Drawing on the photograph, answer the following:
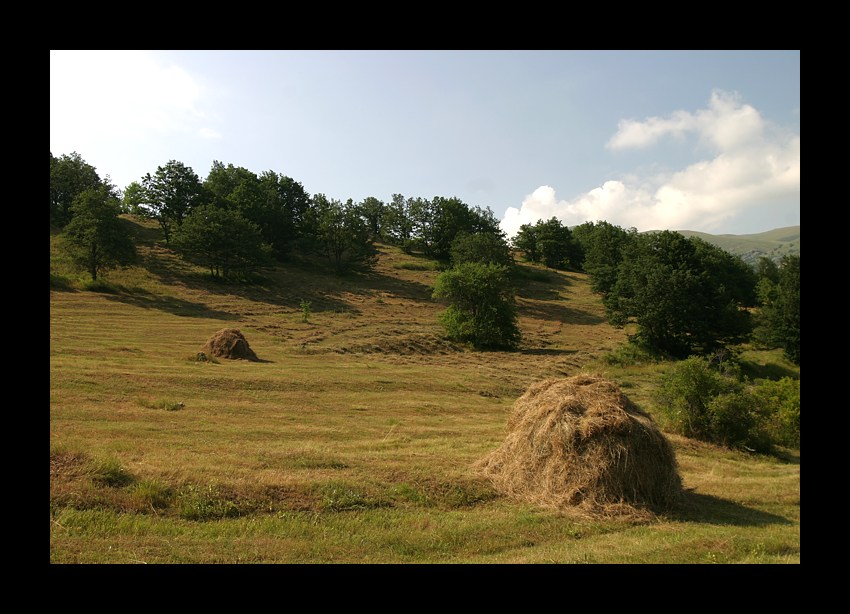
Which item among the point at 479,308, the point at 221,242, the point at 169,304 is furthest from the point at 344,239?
the point at 479,308

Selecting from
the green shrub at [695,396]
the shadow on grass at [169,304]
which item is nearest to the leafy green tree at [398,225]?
the shadow on grass at [169,304]

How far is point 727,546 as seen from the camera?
799cm

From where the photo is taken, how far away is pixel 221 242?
59.6 metres

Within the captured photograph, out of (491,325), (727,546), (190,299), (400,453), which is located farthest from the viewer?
(190,299)

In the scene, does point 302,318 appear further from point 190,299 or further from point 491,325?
point 491,325

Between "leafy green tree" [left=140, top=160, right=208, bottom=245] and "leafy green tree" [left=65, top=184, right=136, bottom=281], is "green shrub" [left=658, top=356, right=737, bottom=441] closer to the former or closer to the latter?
"leafy green tree" [left=65, top=184, right=136, bottom=281]

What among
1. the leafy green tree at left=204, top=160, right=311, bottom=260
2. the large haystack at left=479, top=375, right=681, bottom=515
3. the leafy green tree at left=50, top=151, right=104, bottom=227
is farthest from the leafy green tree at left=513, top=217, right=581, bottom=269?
the large haystack at left=479, top=375, right=681, bottom=515

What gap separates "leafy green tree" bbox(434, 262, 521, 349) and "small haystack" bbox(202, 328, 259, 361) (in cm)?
2070

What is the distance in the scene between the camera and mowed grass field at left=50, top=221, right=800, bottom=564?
25.5ft

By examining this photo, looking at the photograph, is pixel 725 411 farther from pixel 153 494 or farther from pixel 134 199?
pixel 134 199

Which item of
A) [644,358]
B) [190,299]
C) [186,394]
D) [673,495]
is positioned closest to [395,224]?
[190,299]

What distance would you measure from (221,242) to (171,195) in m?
20.2
